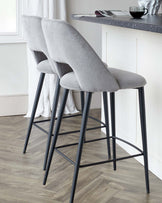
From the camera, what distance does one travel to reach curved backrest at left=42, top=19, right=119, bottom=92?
8.47ft

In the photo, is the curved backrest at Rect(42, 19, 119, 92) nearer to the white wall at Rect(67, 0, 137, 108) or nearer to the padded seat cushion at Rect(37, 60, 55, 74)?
the padded seat cushion at Rect(37, 60, 55, 74)

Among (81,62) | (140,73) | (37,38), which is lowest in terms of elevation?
(140,73)

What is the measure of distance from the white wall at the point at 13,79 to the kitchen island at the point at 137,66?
1.41 meters

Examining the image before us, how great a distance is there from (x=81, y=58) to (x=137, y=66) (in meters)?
0.97

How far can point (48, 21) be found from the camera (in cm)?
272

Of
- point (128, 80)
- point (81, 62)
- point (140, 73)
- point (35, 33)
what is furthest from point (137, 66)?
point (81, 62)

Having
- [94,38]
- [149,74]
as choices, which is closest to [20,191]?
[149,74]

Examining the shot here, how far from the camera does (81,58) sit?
260 cm

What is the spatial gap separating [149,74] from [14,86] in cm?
224

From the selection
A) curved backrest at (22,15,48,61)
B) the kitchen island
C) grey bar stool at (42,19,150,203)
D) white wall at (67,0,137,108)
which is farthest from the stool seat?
white wall at (67,0,137,108)

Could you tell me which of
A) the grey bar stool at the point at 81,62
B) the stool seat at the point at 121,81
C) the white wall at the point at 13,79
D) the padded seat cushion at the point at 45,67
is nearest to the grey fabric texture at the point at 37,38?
the padded seat cushion at the point at 45,67

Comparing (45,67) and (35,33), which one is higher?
(35,33)

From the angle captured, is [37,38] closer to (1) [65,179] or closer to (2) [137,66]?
(2) [137,66]

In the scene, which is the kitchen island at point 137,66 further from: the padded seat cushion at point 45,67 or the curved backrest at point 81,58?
the padded seat cushion at point 45,67
